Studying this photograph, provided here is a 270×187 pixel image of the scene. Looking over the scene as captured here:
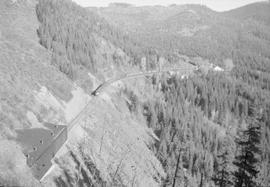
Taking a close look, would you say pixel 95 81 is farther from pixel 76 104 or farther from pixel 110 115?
pixel 76 104

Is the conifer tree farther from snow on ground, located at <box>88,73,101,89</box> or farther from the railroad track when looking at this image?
snow on ground, located at <box>88,73,101,89</box>

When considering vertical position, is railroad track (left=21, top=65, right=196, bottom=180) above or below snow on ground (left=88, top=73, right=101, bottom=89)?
above

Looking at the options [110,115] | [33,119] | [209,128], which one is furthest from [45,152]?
[209,128]

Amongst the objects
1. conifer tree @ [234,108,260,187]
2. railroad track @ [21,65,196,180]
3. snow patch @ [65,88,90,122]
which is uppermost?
conifer tree @ [234,108,260,187]

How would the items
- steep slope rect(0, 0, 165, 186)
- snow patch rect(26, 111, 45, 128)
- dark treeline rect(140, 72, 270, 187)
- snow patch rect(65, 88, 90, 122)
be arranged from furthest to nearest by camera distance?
snow patch rect(65, 88, 90, 122) → snow patch rect(26, 111, 45, 128) → steep slope rect(0, 0, 165, 186) → dark treeline rect(140, 72, 270, 187)

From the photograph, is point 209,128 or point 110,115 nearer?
point 110,115

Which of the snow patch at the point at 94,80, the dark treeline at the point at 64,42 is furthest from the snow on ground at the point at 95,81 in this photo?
the dark treeline at the point at 64,42

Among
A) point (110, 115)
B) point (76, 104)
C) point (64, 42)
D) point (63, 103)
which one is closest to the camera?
point (63, 103)

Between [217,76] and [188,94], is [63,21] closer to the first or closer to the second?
[188,94]

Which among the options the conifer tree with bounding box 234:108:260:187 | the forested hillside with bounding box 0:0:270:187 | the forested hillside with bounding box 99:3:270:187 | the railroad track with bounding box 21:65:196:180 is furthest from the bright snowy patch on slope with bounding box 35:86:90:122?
the conifer tree with bounding box 234:108:260:187
